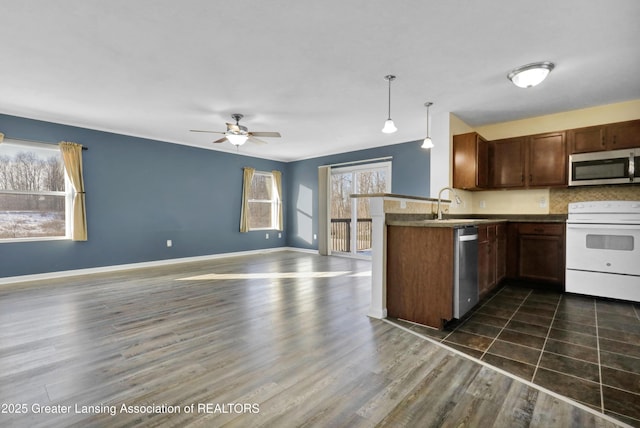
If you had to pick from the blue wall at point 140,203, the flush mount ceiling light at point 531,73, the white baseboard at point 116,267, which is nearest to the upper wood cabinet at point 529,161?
the flush mount ceiling light at point 531,73

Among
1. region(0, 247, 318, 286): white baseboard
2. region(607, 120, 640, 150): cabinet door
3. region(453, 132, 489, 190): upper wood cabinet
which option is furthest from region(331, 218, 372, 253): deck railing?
region(607, 120, 640, 150): cabinet door

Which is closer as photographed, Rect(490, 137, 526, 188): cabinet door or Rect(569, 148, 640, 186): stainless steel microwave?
Rect(569, 148, 640, 186): stainless steel microwave

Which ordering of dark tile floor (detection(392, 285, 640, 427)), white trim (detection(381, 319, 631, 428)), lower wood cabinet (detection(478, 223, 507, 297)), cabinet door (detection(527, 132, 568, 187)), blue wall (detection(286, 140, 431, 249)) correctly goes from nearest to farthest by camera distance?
white trim (detection(381, 319, 631, 428))
dark tile floor (detection(392, 285, 640, 427))
lower wood cabinet (detection(478, 223, 507, 297))
cabinet door (detection(527, 132, 568, 187))
blue wall (detection(286, 140, 431, 249))

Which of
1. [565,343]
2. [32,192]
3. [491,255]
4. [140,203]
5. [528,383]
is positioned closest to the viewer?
[528,383]

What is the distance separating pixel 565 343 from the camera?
7.74 feet

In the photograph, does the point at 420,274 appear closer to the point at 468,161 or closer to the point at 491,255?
the point at 491,255

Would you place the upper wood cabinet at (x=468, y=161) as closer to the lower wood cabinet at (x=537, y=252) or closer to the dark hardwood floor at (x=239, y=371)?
the lower wood cabinet at (x=537, y=252)

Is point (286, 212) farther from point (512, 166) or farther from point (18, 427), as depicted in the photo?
point (18, 427)

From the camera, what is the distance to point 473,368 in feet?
6.47

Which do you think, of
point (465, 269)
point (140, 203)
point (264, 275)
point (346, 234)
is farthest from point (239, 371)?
point (346, 234)

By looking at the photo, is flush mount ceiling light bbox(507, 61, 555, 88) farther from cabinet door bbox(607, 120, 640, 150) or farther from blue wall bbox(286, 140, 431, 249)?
blue wall bbox(286, 140, 431, 249)

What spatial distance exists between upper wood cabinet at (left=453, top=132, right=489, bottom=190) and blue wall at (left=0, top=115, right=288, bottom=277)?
4.75 metres

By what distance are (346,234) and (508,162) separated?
3.59 meters

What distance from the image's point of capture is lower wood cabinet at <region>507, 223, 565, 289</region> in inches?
152
